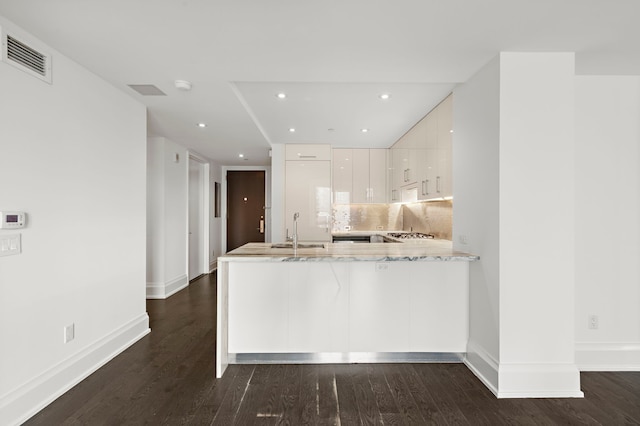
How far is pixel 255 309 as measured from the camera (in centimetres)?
274

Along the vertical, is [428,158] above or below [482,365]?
above

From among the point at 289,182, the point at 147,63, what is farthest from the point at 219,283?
the point at 289,182

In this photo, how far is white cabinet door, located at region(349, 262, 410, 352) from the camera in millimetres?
2764

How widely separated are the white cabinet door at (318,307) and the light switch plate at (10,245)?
1.71 metres

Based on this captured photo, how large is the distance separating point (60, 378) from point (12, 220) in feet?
3.80

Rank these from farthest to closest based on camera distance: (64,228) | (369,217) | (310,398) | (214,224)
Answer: (214,224) < (369,217) < (64,228) < (310,398)

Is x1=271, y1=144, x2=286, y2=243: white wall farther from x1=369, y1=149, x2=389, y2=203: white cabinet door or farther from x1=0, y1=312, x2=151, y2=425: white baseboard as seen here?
x1=0, y1=312, x2=151, y2=425: white baseboard

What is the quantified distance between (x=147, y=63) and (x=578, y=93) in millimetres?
3368

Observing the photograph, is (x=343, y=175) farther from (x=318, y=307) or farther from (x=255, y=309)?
(x=255, y=309)

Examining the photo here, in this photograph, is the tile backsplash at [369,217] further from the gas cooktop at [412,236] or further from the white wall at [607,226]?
the white wall at [607,226]

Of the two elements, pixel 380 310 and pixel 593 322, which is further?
pixel 380 310

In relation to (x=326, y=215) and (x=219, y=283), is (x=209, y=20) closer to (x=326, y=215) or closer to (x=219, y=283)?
(x=219, y=283)

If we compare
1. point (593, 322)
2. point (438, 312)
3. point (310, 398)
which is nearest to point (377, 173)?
point (438, 312)

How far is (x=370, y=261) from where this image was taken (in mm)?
2738
